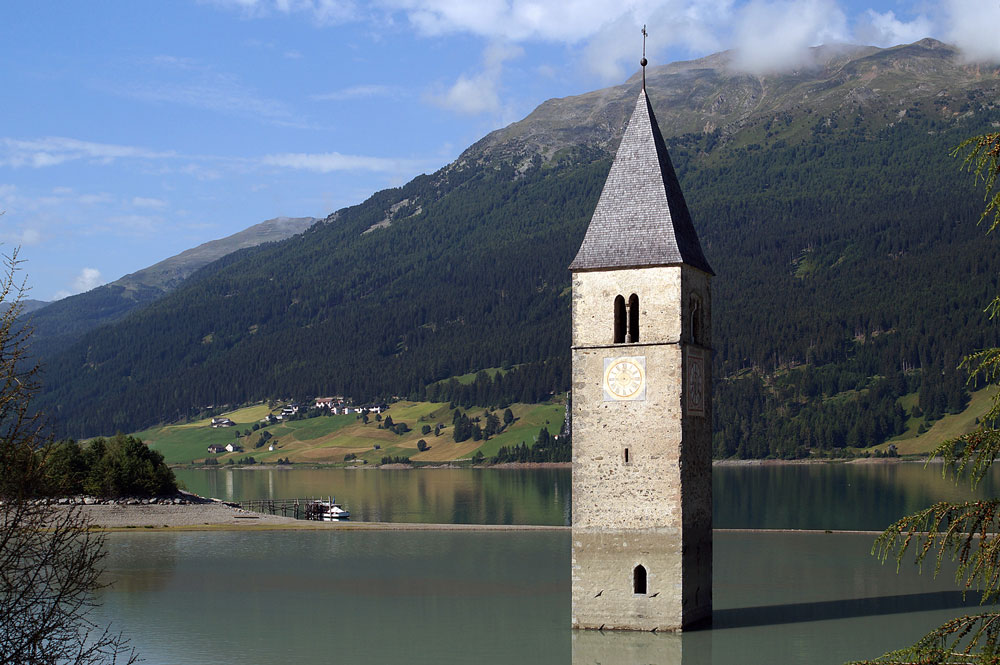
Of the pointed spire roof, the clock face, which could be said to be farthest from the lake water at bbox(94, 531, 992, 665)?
the pointed spire roof

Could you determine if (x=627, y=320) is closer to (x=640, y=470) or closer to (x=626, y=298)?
(x=626, y=298)

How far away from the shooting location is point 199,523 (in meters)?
85.9

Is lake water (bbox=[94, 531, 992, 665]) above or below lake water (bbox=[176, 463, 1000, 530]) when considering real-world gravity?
above

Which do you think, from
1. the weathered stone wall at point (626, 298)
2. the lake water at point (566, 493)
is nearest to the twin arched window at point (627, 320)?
the weathered stone wall at point (626, 298)

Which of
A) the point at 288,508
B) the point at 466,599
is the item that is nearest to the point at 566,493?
the point at 288,508

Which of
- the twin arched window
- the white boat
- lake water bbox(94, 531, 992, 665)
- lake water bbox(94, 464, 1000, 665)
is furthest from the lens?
the white boat

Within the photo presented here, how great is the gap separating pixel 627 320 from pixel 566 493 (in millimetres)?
93970

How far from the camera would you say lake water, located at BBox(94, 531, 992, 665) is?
37906 millimetres

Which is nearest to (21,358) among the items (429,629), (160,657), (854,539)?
(160,657)

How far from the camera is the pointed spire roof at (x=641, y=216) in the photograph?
39531mm

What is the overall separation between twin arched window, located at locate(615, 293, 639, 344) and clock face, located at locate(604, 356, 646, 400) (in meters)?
0.68

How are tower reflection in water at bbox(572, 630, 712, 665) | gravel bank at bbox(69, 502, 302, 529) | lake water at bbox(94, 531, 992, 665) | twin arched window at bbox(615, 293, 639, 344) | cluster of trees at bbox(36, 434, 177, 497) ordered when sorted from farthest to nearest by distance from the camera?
cluster of trees at bbox(36, 434, 177, 497) → gravel bank at bbox(69, 502, 302, 529) → twin arched window at bbox(615, 293, 639, 344) → lake water at bbox(94, 531, 992, 665) → tower reflection in water at bbox(572, 630, 712, 665)

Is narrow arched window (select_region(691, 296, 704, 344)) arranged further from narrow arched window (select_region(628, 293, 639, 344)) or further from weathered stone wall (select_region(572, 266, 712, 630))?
narrow arched window (select_region(628, 293, 639, 344))

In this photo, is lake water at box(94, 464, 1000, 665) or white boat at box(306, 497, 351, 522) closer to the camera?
lake water at box(94, 464, 1000, 665)
